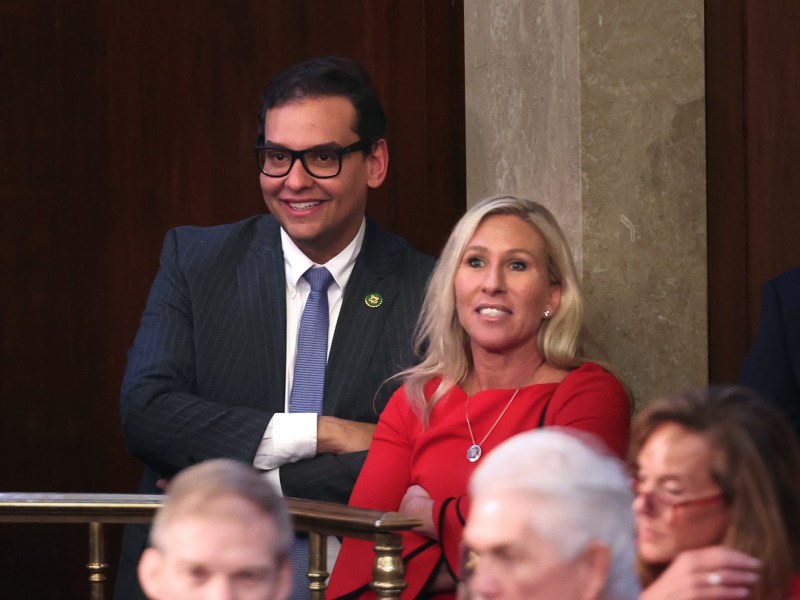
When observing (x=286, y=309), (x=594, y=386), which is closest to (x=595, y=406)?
(x=594, y=386)

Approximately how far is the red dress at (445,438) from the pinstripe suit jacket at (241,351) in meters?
0.16

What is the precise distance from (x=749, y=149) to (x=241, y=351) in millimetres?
1460

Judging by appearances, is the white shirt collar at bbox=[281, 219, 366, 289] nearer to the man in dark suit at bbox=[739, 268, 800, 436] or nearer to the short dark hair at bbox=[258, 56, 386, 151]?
the short dark hair at bbox=[258, 56, 386, 151]

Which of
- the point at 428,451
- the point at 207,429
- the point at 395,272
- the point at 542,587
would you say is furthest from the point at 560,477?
the point at 395,272

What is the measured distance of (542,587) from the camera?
1.91m

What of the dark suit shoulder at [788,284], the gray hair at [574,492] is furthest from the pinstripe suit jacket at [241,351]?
the gray hair at [574,492]

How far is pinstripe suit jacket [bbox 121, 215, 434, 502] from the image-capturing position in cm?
366

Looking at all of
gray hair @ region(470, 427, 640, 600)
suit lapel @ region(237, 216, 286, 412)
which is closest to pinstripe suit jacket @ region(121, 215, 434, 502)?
suit lapel @ region(237, 216, 286, 412)

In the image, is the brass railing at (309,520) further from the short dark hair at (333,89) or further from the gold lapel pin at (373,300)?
the short dark hair at (333,89)

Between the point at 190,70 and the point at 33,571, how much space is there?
5.46 ft

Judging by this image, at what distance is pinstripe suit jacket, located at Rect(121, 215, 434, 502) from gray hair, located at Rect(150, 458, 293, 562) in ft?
4.98

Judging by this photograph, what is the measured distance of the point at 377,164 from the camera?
159 inches

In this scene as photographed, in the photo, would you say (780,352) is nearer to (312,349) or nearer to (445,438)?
(445,438)

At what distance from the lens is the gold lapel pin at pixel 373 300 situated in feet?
12.8
